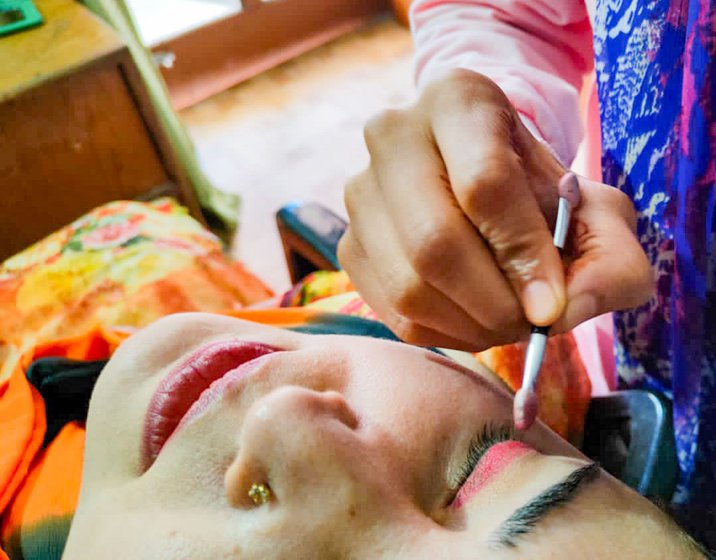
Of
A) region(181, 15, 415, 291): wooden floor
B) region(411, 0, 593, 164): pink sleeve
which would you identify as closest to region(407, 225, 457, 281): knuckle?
region(411, 0, 593, 164): pink sleeve

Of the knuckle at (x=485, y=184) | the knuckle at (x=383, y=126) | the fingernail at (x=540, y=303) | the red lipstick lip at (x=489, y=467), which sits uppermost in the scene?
the knuckle at (x=383, y=126)

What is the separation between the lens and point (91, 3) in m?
1.49

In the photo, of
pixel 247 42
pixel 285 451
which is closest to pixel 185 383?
pixel 285 451

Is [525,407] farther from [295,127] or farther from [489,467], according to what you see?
[295,127]

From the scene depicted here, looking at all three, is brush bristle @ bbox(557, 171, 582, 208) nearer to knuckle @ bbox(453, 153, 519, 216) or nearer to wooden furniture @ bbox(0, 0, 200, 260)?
knuckle @ bbox(453, 153, 519, 216)

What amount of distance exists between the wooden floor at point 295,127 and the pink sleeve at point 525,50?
3.78ft

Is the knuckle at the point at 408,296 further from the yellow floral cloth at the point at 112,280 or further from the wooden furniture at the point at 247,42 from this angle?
the wooden furniture at the point at 247,42

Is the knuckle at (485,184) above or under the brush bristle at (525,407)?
above

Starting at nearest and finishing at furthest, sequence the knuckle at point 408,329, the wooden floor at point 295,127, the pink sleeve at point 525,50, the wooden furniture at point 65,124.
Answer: the knuckle at point 408,329
the pink sleeve at point 525,50
the wooden furniture at point 65,124
the wooden floor at point 295,127

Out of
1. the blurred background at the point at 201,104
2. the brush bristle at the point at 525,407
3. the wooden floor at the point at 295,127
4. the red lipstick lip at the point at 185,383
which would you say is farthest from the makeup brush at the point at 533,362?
the wooden floor at the point at 295,127

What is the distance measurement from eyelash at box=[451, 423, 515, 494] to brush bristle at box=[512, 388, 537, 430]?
0.08 meters

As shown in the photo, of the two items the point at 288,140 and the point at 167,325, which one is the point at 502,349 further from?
the point at 288,140

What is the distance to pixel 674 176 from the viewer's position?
559mm

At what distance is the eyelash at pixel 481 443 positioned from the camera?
51cm
